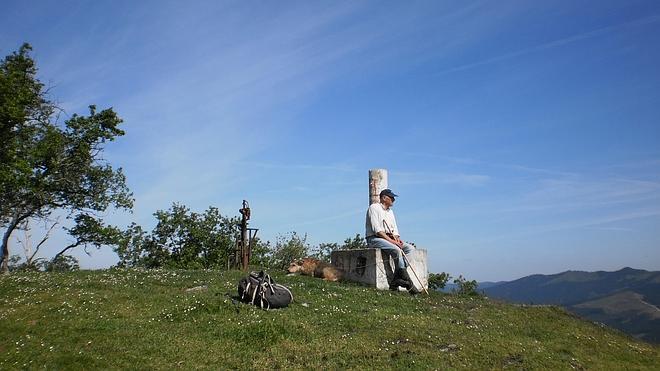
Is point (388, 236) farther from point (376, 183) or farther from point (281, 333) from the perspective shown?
point (281, 333)

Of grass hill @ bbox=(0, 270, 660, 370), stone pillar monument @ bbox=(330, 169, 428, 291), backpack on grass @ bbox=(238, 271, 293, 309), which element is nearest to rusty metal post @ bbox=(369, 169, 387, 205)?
stone pillar monument @ bbox=(330, 169, 428, 291)

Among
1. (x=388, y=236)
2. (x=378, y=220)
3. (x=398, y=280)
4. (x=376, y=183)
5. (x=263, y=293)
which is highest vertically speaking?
(x=376, y=183)

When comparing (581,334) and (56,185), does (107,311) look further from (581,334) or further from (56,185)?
(56,185)

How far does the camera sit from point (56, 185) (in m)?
30.9

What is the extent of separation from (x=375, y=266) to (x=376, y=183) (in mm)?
5376

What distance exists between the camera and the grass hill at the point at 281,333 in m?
9.29

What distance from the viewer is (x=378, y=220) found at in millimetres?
18656

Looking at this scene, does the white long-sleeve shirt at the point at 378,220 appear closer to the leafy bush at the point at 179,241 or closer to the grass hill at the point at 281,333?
the grass hill at the point at 281,333

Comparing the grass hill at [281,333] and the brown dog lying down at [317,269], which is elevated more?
the brown dog lying down at [317,269]

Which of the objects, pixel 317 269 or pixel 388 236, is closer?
pixel 388 236

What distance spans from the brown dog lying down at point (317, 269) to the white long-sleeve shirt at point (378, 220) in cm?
254

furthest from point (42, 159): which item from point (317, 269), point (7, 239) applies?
point (317, 269)

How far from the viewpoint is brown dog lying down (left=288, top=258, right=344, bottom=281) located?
20469 millimetres

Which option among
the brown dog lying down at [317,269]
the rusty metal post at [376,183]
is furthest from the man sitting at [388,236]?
the rusty metal post at [376,183]
